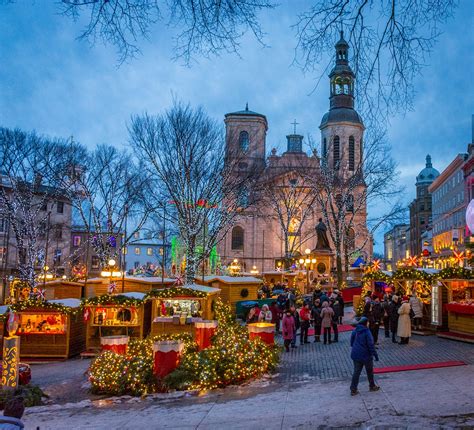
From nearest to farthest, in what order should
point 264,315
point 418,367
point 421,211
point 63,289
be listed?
point 418,367
point 264,315
point 63,289
point 421,211

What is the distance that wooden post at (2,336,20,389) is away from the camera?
11500 mm

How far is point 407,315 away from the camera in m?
16.0

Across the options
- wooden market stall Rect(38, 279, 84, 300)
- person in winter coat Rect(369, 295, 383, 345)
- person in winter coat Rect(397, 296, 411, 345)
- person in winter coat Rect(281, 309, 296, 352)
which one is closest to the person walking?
person in winter coat Rect(281, 309, 296, 352)

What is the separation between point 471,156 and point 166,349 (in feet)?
157

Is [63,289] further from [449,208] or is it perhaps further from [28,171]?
[449,208]

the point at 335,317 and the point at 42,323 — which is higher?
the point at 335,317

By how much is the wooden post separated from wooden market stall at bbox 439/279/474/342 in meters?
13.2

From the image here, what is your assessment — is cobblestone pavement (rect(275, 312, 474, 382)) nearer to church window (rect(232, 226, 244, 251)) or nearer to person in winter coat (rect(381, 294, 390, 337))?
person in winter coat (rect(381, 294, 390, 337))

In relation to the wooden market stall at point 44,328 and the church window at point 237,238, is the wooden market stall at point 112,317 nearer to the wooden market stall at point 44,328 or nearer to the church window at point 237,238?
the wooden market stall at point 44,328

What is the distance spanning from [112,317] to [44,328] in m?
2.41

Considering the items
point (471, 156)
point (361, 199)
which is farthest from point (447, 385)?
point (471, 156)

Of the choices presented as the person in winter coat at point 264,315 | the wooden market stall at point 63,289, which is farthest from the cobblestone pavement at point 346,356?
the wooden market stall at point 63,289

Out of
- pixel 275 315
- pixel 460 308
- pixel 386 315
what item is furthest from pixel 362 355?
pixel 275 315

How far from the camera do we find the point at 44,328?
1756cm
